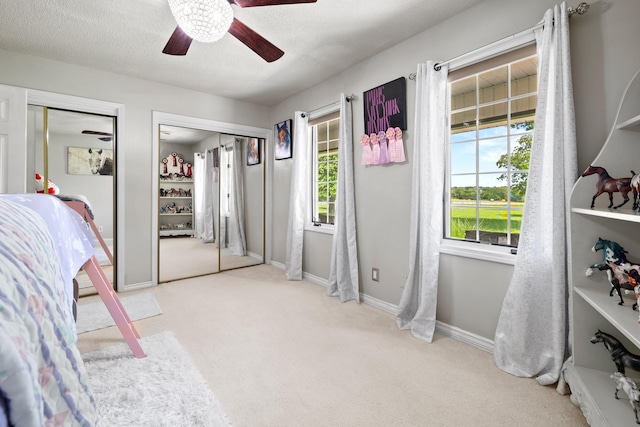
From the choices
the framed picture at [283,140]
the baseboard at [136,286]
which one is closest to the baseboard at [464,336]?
the framed picture at [283,140]

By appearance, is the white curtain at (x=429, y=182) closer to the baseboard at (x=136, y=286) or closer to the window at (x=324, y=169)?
the window at (x=324, y=169)

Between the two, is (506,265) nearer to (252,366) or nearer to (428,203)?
(428,203)

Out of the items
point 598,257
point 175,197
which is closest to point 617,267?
point 598,257

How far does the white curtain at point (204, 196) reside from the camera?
3.99 m

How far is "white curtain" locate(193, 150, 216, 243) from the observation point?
157 inches

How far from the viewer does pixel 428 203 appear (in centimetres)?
228

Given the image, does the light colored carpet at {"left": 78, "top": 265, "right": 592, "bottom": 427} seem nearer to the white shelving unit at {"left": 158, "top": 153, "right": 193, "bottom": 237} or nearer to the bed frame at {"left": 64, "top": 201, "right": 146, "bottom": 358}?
the bed frame at {"left": 64, "top": 201, "right": 146, "bottom": 358}

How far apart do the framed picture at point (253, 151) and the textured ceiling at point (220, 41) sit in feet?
3.68

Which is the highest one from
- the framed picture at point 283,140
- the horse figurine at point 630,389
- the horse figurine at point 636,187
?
the framed picture at point 283,140

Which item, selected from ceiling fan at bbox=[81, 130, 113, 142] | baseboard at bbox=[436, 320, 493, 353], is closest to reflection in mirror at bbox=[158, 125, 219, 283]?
ceiling fan at bbox=[81, 130, 113, 142]

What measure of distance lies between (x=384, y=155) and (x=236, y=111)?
254 centimetres

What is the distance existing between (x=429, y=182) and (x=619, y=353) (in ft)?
4.64

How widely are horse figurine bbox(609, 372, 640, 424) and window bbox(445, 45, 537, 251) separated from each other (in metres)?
0.92

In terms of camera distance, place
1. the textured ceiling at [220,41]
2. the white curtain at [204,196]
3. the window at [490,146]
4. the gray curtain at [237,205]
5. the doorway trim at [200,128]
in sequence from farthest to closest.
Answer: the gray curtain at [237,205] → the white curtain at [204,196] → the doorway trim at [200,128] → the textured ceiling at [220,41] → the window at [490,146]
